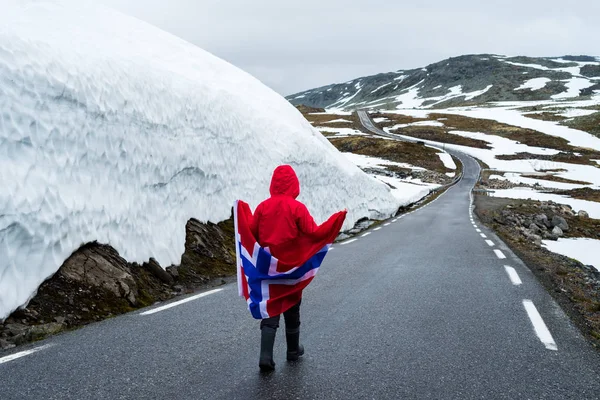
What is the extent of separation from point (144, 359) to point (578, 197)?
42346mm

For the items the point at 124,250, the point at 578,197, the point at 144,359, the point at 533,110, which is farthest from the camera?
the point at 533,110

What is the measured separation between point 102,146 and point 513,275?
8058mm

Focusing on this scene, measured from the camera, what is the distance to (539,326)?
17.8 feet

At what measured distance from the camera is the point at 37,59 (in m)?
7.59

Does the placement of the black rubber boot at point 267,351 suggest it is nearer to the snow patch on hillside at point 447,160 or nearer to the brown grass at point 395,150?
the brown grass at point 395,150

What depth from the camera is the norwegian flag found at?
13.7 feet

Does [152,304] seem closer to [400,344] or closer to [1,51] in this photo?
[400,344]

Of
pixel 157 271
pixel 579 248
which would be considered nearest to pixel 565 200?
pixel 579 248

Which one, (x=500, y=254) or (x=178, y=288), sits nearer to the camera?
(x=178, y=288)

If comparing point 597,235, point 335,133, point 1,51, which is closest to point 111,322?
point 1,51

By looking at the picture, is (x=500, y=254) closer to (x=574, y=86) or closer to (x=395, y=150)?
(x=395, y=150)

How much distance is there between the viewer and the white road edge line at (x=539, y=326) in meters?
4.83

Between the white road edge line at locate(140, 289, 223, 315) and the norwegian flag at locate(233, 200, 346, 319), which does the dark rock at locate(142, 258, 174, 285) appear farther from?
the norwegian flag at locate(233, 200, 346, 319)

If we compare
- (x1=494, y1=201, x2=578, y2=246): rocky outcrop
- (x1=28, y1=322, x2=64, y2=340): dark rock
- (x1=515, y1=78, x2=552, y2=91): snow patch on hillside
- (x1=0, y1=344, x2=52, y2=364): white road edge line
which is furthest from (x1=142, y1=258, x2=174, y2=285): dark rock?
(x1=515, y1=78, x2=552, y2=91): snow patch on hillside
